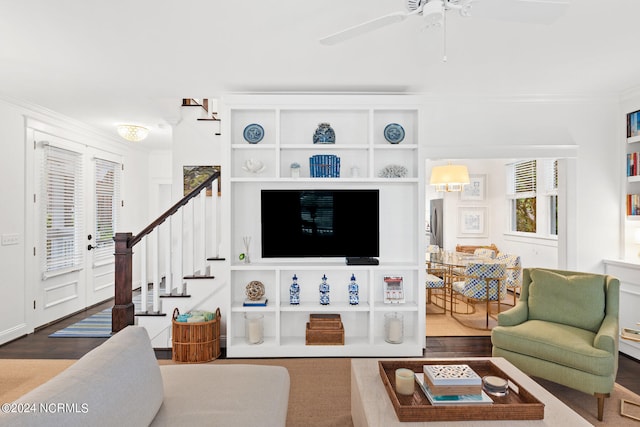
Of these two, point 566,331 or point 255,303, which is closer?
point 566,331

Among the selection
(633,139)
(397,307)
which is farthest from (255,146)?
(633,139)

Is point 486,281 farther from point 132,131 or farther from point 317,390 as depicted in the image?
point 132,131

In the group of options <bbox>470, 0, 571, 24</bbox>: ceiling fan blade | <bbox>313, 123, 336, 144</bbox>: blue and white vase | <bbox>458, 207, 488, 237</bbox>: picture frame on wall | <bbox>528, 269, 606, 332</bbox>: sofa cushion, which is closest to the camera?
<bbox>470, 0, 571, 24</bbox>: ceiling fan blade

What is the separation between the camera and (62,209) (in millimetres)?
4805

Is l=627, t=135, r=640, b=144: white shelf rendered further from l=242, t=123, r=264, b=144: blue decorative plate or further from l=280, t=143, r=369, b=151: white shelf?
l=242, t=123, r=264, b=144: blue decorative plate

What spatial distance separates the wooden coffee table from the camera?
1.69 m

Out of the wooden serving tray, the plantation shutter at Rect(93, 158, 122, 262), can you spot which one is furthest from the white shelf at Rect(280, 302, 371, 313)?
the plantation shutter at Rect(93, 158, 122, 262)

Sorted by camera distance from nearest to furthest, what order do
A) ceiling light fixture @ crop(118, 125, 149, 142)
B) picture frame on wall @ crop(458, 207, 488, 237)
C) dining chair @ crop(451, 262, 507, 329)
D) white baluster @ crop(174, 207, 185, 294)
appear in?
white baluster @ crop(174, 207, 185, 294) → dining chair @ crop(451, 262, 507, 329) → ceiling light fixture @ crop(118, 125, 149, 142) → picture frame on wall @ crop(458, 207, 488, 237)

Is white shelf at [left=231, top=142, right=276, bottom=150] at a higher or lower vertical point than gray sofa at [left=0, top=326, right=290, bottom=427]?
higher

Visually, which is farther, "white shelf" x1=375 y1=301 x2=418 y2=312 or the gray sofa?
"white shelf" x1=375 y1=301 x2=418 y2=312

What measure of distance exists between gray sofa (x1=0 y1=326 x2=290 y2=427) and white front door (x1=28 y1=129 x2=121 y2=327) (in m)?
3.36

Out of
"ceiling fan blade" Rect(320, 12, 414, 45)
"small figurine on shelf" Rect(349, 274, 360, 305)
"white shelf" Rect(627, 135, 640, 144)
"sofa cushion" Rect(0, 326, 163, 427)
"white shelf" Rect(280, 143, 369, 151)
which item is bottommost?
"small figurine on shelf" Rect(349, 274, 360, 305)

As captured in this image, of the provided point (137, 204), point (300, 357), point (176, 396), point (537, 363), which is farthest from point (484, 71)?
point (137, 204)

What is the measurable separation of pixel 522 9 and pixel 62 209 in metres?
5.36
